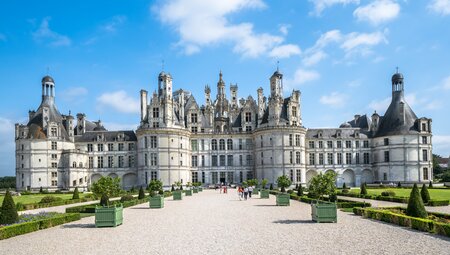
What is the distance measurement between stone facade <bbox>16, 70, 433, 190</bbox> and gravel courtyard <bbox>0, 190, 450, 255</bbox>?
47.7 m

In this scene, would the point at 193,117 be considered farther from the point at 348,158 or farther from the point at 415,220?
the point at 415,220

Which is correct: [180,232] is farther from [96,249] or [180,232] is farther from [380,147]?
[380,147]

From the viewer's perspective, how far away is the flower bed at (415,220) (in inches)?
689

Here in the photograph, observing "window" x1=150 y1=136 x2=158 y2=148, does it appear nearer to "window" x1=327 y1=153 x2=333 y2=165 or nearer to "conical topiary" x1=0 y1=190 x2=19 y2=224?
"window" x1=327 y1=153 x2=333 y2=165

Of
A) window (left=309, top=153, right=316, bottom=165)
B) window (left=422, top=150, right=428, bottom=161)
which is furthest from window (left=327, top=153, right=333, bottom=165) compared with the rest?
window (left=422, top=150, right=428, bottom=161)

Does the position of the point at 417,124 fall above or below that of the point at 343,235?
above

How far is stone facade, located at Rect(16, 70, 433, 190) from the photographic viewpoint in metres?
71.5

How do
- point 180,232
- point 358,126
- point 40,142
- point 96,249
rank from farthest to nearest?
point 358,126
point 40,142
point 180,232
point 96,249

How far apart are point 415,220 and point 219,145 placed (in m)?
59.8

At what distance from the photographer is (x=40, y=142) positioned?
7219 centimetres

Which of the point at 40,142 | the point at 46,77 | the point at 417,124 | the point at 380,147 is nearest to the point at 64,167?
the point at 40,142

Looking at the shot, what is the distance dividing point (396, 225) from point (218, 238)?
8.92 m

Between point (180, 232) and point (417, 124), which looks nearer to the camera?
point (180, 232)

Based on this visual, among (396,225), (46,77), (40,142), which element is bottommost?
(396,225)
